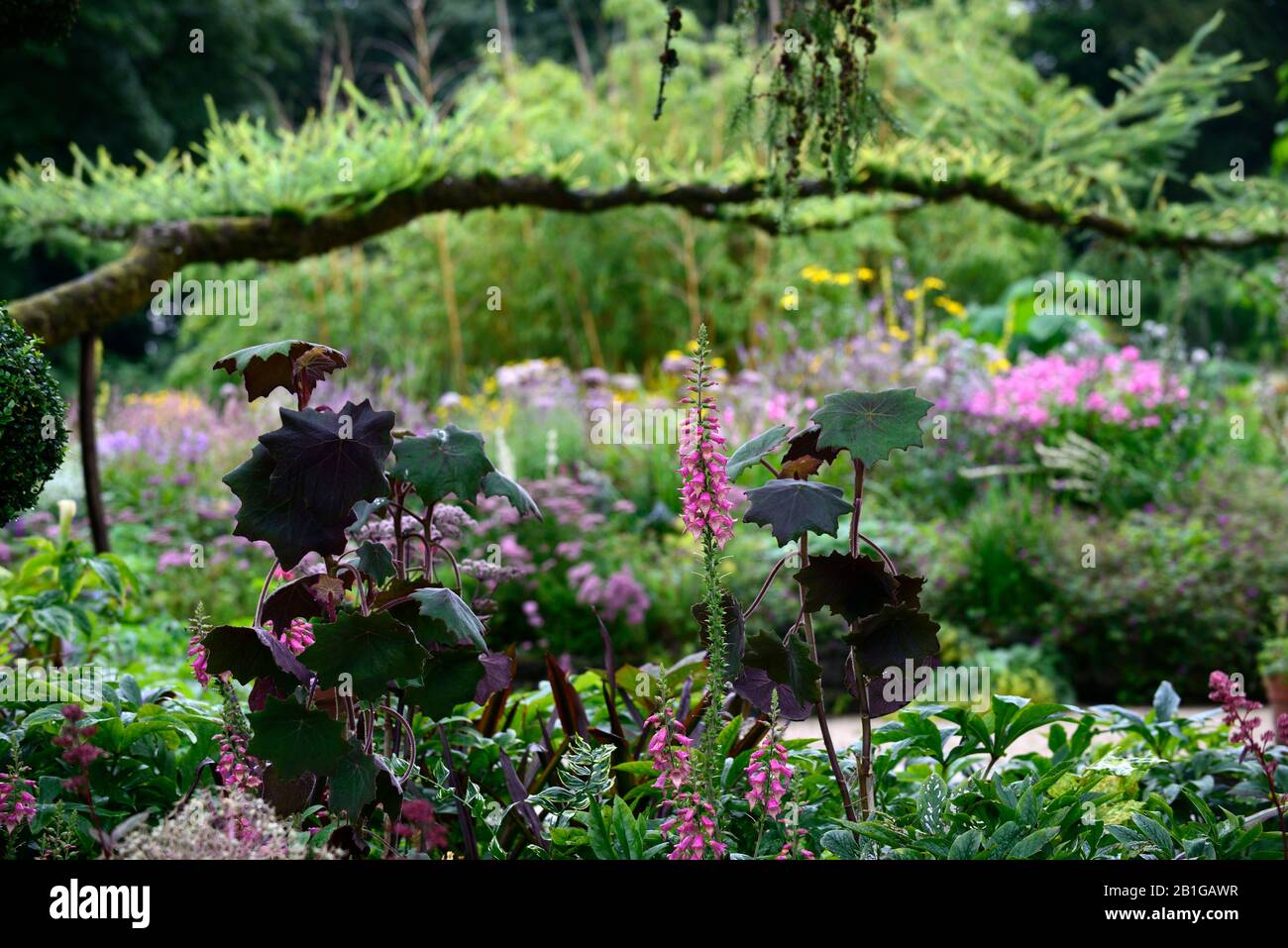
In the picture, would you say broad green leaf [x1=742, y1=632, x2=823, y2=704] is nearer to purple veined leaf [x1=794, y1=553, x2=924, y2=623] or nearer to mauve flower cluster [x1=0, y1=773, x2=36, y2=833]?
purple veined leaf [x1=794, y1=553, x2=924, y2=623]

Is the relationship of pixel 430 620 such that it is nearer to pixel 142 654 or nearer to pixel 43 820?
pixel 43 820

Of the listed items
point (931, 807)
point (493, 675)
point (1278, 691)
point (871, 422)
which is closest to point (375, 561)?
point (493, 675)

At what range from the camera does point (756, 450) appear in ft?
5.35

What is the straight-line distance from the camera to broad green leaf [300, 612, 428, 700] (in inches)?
56.1

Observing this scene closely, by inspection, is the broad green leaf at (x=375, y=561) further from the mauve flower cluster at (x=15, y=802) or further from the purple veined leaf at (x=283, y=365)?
the mauve flower cluster at (x=15, y=802)

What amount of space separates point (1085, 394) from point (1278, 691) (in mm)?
3213

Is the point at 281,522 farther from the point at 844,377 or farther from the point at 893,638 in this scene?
the point at 844,377

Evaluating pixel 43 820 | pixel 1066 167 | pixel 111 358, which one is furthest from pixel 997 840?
pixel 111 358

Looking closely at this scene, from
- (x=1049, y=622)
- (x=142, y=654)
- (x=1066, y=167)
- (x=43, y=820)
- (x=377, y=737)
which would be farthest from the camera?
(x=1049, y=622)

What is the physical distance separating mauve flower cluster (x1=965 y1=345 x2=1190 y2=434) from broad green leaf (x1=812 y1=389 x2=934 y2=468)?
5.72m

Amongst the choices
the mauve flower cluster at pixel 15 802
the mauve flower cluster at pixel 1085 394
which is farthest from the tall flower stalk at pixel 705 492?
the mauve flower cluster at pixel 1085 394
